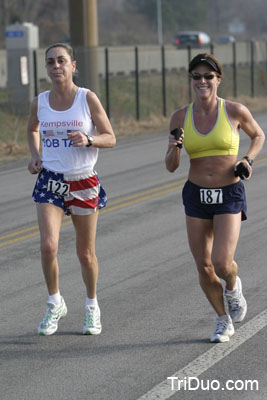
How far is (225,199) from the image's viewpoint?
6.83 metres

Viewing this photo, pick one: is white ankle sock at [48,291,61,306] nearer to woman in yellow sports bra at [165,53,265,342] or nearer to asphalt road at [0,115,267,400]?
asphalt road at [0,115,267,400]

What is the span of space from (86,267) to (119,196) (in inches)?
287

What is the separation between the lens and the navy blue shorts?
6.82 metres

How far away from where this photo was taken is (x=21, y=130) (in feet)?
87.3

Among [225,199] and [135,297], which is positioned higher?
[225,199]

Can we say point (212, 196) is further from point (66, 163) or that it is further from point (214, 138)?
point (66, 163)

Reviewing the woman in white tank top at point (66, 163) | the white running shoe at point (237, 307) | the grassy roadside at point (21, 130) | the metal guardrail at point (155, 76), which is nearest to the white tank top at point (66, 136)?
the woman in white tank top at point (66, 163)

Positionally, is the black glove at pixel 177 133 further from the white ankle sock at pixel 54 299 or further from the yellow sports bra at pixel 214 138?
the white ankle sock at pixel 54 299

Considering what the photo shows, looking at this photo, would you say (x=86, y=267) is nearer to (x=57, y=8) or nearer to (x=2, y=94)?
(x=2, y=94)

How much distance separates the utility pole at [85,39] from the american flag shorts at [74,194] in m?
20.6

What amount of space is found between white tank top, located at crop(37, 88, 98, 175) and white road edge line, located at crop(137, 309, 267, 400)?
157 centimetres

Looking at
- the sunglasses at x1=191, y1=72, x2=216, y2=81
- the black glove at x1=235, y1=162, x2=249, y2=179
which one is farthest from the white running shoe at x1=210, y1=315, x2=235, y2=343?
the sunglasses at x1=191, y1=72, x2=216, y2=81

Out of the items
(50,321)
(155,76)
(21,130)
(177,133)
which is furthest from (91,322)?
(155,76)

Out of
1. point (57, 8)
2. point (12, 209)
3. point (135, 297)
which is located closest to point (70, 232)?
point (12, 209)
